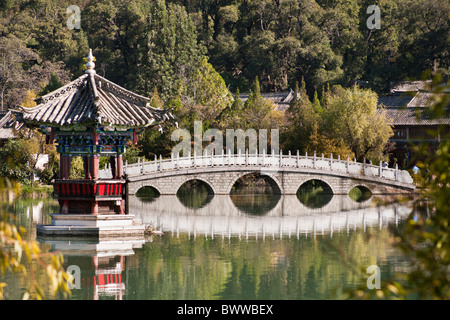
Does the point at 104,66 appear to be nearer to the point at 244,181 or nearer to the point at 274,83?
the point at 274,83

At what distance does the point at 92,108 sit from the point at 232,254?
16.4 ft

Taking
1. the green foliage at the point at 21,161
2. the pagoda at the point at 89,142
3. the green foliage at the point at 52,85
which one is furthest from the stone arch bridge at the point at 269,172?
the green foliage at the point at 52,85

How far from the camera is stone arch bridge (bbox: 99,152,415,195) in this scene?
1308 inches

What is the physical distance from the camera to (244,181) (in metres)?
40.1

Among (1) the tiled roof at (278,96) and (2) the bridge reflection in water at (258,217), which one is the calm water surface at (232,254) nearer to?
(2) the bridge reflection in water at (258,217)

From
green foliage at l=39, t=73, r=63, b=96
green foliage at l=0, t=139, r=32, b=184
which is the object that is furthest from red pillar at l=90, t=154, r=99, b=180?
green foliage at l=39, t=73, r=63, b=96

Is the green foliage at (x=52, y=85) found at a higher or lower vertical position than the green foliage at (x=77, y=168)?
higher

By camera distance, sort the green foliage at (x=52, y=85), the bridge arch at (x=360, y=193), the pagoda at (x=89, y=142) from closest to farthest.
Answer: the pagoda at (x=89, y=142)
the bridge arch at (x=360, y=193)
the green foliage at (x=52, y=85)

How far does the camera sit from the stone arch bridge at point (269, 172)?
33.2m

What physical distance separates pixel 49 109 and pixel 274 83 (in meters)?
41.4

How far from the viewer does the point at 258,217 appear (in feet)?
86.1

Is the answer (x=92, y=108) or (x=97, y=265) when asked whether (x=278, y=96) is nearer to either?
(x=92, y=108)
